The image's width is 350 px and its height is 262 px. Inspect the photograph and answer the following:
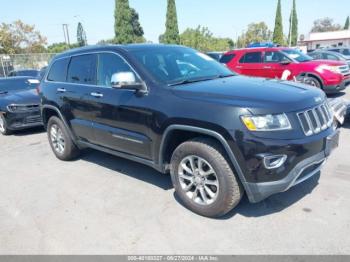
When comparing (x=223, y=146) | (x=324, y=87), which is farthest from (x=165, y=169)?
(x=324, y=87)

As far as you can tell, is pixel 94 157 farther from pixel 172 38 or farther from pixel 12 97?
pixel 172 38

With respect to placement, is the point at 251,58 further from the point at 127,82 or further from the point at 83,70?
the point at 127,82

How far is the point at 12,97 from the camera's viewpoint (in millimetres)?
8398

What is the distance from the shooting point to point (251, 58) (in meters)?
11.5

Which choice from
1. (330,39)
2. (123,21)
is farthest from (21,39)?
(330,39)

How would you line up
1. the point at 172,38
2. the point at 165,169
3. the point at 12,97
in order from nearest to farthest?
1. the point at 165,169
2. the point at 12,97
3. the point at 172,38

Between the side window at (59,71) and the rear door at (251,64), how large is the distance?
7.59 m

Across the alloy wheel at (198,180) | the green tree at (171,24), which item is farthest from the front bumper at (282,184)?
the green tree at (171,24)

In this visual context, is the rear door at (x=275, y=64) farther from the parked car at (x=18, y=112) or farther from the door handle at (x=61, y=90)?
the door handle at (x=61, y=90)

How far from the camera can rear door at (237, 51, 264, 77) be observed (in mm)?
11297

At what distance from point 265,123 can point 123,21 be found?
3064 centimetres

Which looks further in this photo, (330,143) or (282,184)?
(330,143)

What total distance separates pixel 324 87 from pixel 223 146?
27.7 ft

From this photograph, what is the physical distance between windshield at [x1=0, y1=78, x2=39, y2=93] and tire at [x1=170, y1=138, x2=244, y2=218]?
7.05 m
